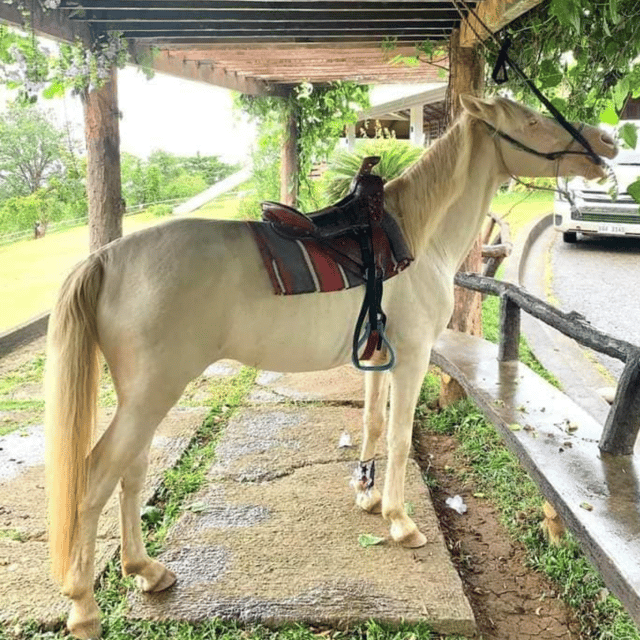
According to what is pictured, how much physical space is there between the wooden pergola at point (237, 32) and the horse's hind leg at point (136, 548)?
7.92 feet

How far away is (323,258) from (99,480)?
3.43ft

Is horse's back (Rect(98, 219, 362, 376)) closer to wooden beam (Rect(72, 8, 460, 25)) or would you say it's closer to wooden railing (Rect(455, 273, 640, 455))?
wooden railing (Rect(455, 273, 640, 455))

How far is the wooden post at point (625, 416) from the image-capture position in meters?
2.12

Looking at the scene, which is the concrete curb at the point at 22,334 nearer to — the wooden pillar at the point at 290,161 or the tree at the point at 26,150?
the tree at the point at 26,150

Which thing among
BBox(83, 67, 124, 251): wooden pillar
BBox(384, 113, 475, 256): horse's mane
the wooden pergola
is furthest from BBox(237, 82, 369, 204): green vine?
BBox(384, 113, 475, 256): horse's mane

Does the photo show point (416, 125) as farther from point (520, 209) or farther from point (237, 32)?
point (237, 32)

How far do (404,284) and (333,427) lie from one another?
5.07 feet

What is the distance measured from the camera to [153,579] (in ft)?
7.00

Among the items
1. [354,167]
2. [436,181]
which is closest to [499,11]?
[436,181]

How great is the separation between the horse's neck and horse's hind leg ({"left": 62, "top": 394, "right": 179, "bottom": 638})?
1.25 metres

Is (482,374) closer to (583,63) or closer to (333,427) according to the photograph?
(333,427)

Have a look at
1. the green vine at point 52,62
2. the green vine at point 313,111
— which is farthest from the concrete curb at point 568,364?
the green vine at point 52,62

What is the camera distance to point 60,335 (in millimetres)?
1866

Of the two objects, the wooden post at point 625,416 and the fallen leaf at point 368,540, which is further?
the fallen leaf at point 368,540
